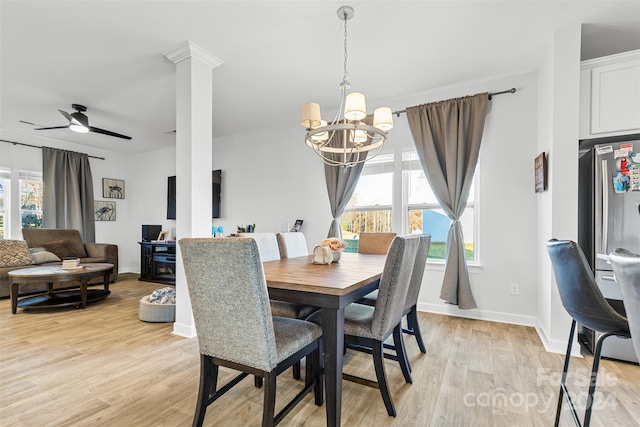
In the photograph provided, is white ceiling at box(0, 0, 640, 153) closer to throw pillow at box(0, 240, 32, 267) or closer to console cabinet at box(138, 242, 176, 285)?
throw pillow at box(0, 240, 32, 267)

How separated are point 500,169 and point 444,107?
0.90m

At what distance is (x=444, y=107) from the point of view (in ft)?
11.0

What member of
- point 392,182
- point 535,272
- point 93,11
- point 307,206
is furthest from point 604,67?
point 93,11

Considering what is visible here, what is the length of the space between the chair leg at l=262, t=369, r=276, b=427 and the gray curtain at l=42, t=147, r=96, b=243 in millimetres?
5927

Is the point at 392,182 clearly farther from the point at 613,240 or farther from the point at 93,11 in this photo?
the point at 93,11

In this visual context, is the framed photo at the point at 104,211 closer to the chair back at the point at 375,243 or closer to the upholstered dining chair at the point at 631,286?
the chair back at the point at 375,243

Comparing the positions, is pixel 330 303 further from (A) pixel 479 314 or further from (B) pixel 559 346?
(A) pixel 479 314

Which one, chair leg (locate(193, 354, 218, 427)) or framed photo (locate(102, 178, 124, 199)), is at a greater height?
framed photo (locate(102, 178, 124, 199))

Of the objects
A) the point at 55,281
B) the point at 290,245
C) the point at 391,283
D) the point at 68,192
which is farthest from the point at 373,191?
the point at 68,192

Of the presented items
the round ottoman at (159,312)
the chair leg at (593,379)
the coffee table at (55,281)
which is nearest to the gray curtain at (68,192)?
the coffee table at (55,281)

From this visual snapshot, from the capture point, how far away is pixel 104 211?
20.1 ft

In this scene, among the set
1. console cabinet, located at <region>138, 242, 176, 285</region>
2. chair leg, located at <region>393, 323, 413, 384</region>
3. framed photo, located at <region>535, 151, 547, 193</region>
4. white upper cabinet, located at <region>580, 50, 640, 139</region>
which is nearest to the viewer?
chair leg, located at <region>393, 323, 413, 384</region>

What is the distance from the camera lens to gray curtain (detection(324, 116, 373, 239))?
393cm

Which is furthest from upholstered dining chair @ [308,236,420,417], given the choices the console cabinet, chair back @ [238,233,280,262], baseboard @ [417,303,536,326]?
the console cabinet
